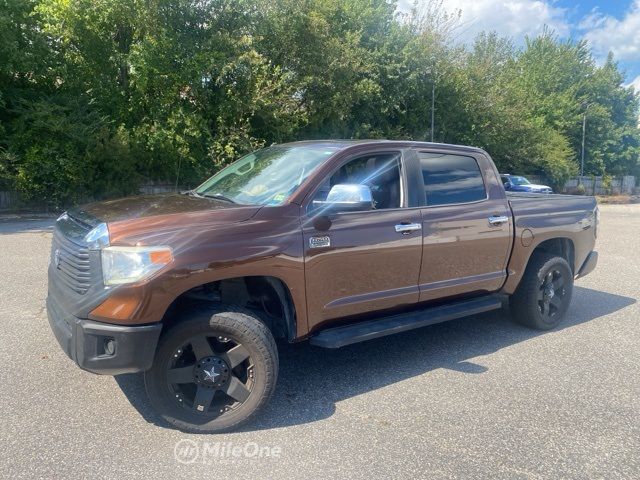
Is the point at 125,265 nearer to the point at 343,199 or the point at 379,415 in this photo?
the point at 343,199

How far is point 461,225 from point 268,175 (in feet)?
5.74

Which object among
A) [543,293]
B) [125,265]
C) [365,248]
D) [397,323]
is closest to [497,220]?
[543,293]

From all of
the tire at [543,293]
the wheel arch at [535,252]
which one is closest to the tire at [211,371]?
the wheel arch at [535,252]

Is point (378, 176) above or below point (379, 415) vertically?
above

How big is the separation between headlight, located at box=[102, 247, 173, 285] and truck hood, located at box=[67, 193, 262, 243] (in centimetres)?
7

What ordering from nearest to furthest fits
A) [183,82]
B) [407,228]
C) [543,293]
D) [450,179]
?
[407,228] < [450,179] < [543,293] < [183,82]

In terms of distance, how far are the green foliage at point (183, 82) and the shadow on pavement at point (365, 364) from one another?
15.2 meters

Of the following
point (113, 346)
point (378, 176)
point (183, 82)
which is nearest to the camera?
point (113, 346)

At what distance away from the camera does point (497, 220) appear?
194 inches

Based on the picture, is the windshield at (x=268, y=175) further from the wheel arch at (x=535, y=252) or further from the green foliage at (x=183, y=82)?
the green foliage at (x=183, y=82)

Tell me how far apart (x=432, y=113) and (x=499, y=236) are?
24640 mm

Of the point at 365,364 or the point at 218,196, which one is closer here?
the point at 218,196

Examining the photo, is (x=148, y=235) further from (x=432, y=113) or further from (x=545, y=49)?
(x=545, y=49)

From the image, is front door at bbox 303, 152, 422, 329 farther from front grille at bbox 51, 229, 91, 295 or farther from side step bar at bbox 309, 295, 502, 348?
front grille at bbox 51, 229, 91, 295
